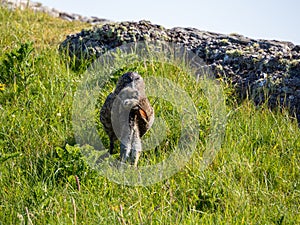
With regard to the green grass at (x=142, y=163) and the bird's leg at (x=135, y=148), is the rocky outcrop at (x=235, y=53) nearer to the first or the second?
the green grass at (x=142, y=163)

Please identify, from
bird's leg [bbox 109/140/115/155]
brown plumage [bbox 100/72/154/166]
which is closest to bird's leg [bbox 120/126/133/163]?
brown plumage [bbox 100/72/154/166]

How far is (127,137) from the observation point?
15.4ft

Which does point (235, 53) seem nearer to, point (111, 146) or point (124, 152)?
point (111, 146)

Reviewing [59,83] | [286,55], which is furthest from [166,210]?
[286,55]

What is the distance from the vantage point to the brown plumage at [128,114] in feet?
14.9

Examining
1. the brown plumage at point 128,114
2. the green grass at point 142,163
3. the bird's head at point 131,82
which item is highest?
the bird's head at point 131,82

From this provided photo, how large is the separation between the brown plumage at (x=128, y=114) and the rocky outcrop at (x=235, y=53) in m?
2.11

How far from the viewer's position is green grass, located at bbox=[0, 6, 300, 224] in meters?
4.09

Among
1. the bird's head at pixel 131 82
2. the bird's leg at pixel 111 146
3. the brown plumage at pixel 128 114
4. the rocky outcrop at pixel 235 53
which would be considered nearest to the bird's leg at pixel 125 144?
the brown plumage at pixel 128 114

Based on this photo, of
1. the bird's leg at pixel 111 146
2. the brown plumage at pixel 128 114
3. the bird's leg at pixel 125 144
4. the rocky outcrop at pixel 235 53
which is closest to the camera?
the brown plumage at pixel 128 114

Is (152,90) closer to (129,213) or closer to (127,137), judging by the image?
(127,137)

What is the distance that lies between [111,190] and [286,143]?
192 cm

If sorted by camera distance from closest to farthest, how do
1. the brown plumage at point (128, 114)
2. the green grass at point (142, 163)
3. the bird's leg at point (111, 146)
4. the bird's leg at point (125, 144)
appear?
the green grass at point (142, 163)
the brown plumage at point (128, 114)
the bird's leg at point (125, 144)
the bird's leg at point (111, 146)

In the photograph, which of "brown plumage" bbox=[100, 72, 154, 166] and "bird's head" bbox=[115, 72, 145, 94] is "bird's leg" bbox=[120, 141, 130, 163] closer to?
"brown plumage" bbox=[100, 72, 154, 166]
